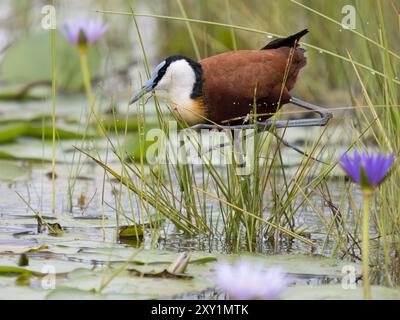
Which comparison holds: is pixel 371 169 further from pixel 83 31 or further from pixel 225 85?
pixel 83 31

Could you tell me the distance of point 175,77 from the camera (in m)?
3.49

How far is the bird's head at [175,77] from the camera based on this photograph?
3.47m

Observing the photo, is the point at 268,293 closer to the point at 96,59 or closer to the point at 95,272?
the point at 95,272

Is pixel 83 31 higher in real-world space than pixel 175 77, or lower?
higher

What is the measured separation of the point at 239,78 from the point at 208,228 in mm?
594

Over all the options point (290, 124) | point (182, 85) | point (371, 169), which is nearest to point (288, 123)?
point (290, 124)

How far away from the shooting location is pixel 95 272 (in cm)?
264

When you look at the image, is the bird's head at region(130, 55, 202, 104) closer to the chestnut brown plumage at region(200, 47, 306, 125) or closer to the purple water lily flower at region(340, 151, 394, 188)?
the chestnut brown plumage at region(200, 47, 306, 125)

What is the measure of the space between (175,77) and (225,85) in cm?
20

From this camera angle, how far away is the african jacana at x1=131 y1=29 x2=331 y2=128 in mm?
3439

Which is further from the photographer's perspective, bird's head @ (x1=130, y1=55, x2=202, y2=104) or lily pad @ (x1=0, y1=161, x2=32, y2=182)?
lily pad @ (x1=0, y1=161, x2=32, y2=182)

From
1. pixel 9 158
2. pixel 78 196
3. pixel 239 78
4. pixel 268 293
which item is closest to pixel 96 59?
pixel 9 158

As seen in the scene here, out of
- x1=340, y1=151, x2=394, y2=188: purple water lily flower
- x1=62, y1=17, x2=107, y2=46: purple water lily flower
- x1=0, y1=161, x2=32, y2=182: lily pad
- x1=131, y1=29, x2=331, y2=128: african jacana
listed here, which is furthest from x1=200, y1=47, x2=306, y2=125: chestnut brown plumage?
x1=0, y1=161, x2=32, y2=182: lily pad

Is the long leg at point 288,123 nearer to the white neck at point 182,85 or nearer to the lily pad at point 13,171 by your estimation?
the white neck at point 182,85
